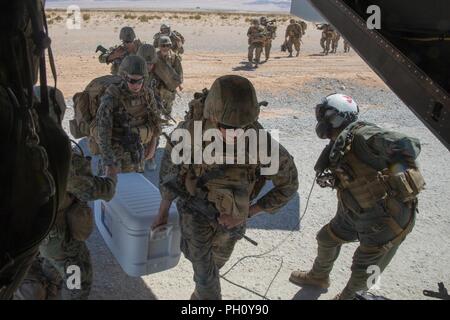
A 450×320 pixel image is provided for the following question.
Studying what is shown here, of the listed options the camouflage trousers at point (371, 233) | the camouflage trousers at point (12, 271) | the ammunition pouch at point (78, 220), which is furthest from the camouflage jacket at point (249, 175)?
the camouflage trousers at point (12, 271)

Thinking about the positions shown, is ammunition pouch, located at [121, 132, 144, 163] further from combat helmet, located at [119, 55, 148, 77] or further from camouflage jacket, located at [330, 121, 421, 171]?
camouflage jacket, located at [330, 121, 421, 171]

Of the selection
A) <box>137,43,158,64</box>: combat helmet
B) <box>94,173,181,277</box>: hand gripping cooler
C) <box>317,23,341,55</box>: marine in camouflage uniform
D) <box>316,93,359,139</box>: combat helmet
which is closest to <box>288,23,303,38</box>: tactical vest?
<box>317,23,341,55</box>: marine in camouflage uniform

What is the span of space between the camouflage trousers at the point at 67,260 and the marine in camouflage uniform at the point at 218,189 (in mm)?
634

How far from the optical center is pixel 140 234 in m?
4.00

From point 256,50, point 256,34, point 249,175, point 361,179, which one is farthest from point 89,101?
point 256,50

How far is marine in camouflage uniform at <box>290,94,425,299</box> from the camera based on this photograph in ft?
12.0

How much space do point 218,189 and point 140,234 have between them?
0.82m

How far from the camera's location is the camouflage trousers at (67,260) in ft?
11.2

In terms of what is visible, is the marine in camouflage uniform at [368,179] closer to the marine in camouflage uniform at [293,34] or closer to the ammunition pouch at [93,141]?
the ammunition pouch at [93,141]

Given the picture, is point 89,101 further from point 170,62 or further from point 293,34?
point 293,34

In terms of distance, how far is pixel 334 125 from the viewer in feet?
13.6

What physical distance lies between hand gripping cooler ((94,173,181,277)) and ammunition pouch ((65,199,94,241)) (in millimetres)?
597

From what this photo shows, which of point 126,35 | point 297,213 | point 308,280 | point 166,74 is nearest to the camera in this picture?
point 308,280
